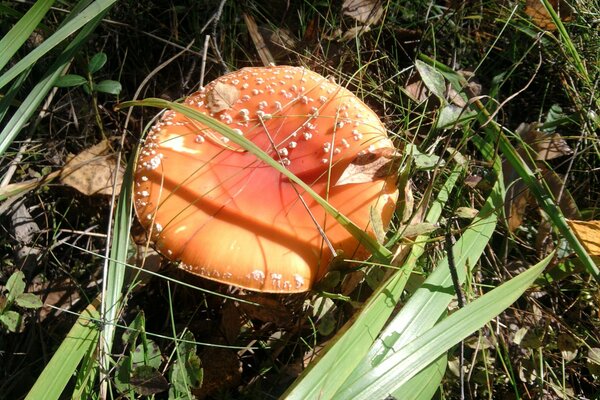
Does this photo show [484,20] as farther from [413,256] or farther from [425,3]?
[413,256]

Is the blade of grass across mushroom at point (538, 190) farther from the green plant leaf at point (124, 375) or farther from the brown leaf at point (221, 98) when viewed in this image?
the green plant leaf at point (124, 375)

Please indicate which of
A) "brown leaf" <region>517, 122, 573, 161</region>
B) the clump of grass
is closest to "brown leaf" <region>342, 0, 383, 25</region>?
the clump of grass

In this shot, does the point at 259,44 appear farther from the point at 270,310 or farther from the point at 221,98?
the point at 270,310

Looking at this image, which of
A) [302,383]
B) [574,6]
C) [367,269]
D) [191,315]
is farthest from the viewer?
[574,6]

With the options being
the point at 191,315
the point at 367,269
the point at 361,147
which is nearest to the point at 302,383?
the point at 367,269

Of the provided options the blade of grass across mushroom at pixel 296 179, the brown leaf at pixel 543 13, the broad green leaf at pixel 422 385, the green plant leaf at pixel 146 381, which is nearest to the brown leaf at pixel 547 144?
the brown leaf at pixel 543 13

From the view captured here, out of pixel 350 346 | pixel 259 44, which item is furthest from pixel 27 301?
pixel 259 44
